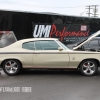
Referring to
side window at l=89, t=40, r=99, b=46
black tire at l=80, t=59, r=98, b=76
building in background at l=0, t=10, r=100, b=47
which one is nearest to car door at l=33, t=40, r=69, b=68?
black tire at l=80, t=59, r=98, b=76

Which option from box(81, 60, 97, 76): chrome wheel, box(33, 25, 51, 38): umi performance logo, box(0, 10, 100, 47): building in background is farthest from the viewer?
box(33, 25, 51, 38): umi performance logo

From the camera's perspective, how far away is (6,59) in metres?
9.45

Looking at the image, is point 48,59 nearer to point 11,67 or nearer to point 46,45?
point 46,45

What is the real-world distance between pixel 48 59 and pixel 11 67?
4.63 feet

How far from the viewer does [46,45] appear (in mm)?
9602

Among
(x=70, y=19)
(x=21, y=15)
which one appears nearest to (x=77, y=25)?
(x=70, y=19)

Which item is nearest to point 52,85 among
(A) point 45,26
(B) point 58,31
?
(A) point 45,26

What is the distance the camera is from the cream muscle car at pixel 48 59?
30.7ft

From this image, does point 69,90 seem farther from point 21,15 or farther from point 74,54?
point 21,15

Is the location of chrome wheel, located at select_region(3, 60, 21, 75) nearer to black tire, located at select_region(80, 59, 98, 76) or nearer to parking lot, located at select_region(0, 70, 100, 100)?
parking lot, located at select_region(0, 70, 100, 100)

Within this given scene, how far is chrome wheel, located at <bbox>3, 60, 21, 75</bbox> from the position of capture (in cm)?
948

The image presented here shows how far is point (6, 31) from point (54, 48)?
307 centimetres

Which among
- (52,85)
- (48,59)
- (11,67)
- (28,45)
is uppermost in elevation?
(28,45)

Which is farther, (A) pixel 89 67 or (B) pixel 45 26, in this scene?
(B) pixel 45 26
